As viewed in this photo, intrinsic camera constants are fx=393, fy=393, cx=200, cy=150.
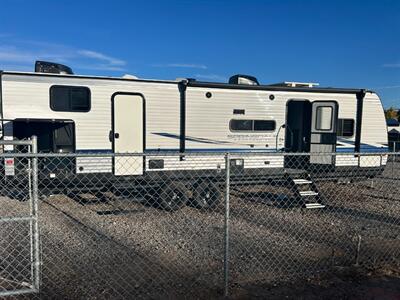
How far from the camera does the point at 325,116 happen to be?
37.9ft

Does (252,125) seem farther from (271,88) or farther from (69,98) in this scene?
(69,98)

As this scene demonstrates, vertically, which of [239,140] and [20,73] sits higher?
[20,73]

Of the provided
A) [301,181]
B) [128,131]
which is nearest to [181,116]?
[128,131]

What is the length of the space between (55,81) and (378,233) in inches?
290

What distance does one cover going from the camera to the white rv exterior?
8.67 meters

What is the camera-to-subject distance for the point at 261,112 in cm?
1062

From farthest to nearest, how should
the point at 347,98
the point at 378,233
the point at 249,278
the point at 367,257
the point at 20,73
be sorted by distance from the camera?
the point at 347,98, the point at 20,73, the point at 378,233, the point at 367,257, the point at 249,278

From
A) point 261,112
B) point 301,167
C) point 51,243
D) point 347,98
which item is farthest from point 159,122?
point 347,98

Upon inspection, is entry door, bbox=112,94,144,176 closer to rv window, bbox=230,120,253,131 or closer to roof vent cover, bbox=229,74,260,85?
rv window, bbox=230,120,253,131

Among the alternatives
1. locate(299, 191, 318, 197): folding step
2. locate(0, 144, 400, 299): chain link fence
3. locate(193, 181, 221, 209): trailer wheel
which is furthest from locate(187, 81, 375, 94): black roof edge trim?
locate(299, 191, 318, 197): folding step

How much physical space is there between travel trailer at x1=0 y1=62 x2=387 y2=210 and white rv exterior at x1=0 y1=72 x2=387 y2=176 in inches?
0.9

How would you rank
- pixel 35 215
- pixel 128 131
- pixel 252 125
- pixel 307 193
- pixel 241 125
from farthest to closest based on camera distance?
pixel 252 125 → pixel 241 125 → pixel 307 193 → pixel 128 131 → pixel 35 215

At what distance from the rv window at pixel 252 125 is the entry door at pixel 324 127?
155 centimetres

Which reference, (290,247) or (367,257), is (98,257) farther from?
(367,257)
